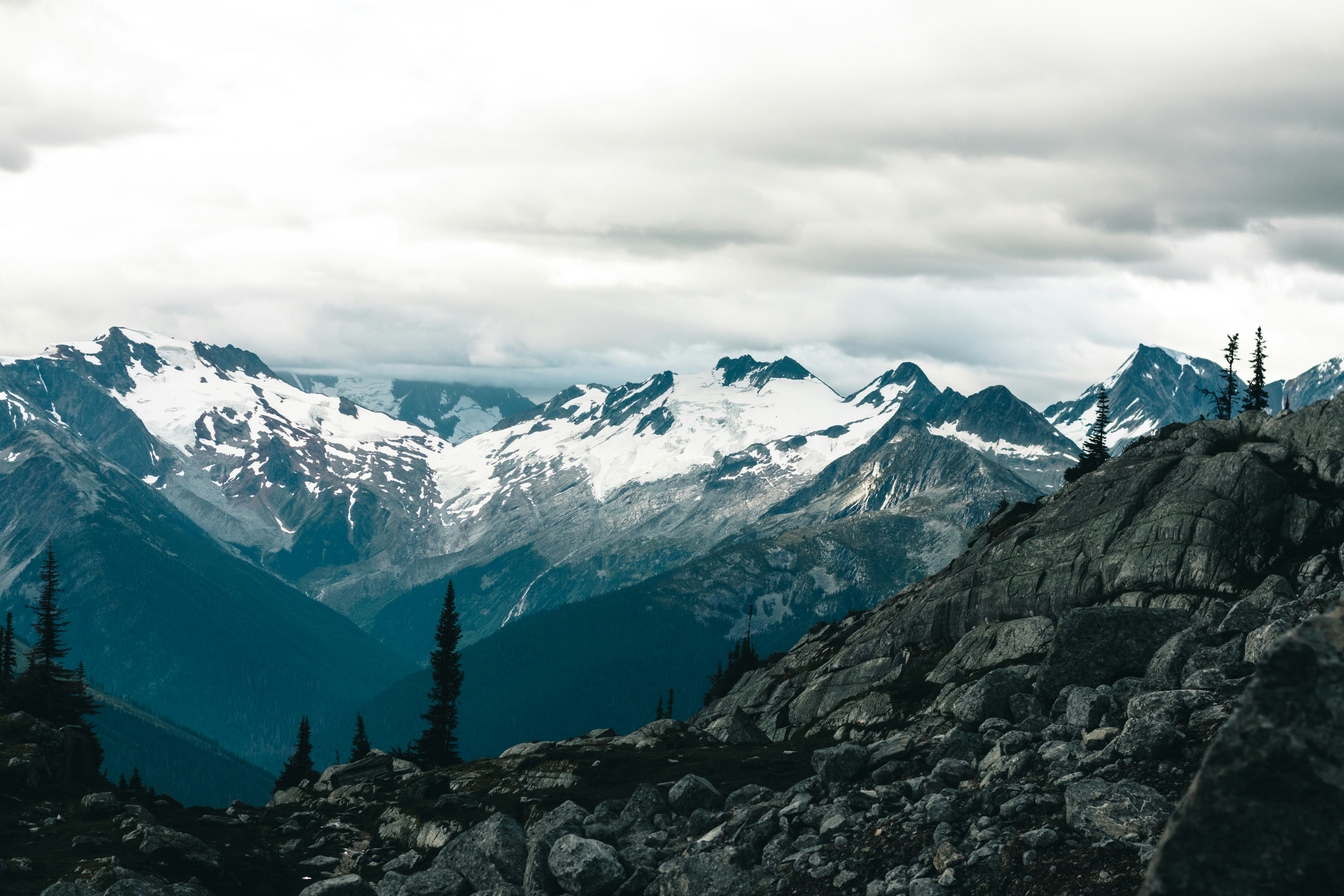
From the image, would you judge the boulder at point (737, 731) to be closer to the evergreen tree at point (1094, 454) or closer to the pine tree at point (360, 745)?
the pine tree at point (360, 745)

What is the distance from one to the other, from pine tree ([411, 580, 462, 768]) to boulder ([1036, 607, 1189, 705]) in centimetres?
8617

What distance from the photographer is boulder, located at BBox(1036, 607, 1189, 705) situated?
174 ft

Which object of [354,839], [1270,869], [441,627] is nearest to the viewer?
[1270,869]

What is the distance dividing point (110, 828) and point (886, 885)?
49985 millimetres

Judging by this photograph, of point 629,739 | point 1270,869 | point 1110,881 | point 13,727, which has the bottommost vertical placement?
point 629,739

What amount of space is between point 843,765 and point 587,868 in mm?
12099

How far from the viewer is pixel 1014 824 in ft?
106

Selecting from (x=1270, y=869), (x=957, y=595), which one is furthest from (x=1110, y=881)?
(x=957, y=595)

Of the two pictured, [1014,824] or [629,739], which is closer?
[1014,824]

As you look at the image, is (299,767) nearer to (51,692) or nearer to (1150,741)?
(51,692)

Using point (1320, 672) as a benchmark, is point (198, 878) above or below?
below

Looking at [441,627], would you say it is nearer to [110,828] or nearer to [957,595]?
[957,595]

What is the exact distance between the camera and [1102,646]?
54688 millimetres

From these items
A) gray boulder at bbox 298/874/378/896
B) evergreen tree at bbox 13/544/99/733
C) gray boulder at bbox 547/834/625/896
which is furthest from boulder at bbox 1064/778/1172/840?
evergreen tree at bbox 13/544/99/733
